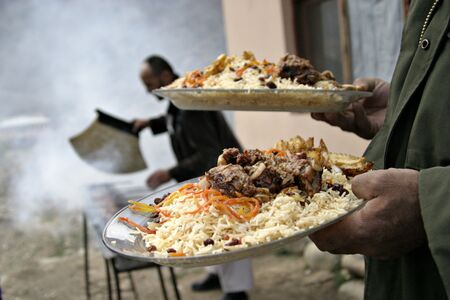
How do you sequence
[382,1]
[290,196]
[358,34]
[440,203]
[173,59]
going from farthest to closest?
[173,59] → [358,34] → [382,1] → [290,196] → [440,203]

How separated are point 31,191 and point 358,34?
7.83 m

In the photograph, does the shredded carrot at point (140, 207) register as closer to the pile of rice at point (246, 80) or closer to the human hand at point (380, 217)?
the human hand at point (380, 217)

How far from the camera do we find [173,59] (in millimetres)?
10328

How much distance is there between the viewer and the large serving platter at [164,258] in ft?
4.02

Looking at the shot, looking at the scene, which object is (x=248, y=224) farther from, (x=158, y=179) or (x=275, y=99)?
(x=158, y=179)

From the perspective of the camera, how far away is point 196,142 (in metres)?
5.25

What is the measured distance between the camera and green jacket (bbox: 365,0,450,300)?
136 centimetres

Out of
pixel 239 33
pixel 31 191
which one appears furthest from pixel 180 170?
pixel 31 191

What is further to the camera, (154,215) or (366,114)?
(366,114)

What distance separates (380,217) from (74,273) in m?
6.48

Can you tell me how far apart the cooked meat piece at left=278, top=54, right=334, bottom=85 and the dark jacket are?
109 inches

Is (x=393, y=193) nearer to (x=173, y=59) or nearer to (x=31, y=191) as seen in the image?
(x=173, y=59)

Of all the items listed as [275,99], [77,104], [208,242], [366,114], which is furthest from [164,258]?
[77,104]

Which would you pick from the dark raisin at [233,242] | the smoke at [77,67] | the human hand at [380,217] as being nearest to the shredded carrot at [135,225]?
the dark raisin at [233,242]
